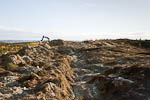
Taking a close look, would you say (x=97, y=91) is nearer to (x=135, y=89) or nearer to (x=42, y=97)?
(x=135, y=89)

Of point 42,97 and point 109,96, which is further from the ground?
point 42,97

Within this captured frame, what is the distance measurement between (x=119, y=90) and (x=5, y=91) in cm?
673

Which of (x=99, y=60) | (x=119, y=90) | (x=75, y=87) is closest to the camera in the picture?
(x=119, y=90)

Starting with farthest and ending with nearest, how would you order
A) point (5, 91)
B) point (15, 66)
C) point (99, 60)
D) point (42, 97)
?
point (99, 60), point (15, 66), point (5, 91), point (42, 97)

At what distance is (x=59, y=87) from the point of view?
9812 millimetres

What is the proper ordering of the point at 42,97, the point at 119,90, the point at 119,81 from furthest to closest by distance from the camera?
1. the point at 119,81
2. the point at 119,90
3. the point at 42,97

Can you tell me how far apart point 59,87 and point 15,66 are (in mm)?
5574

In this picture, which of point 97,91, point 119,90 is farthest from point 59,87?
point 119,90

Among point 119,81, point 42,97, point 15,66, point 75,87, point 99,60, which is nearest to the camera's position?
point 42,97

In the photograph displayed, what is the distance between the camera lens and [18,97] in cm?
805

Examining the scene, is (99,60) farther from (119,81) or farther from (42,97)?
(42,97)

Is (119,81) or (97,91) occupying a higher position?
(119,81)

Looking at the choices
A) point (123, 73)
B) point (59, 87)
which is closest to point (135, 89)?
point (123, 73)

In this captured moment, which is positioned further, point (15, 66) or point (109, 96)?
point (15, 66)
